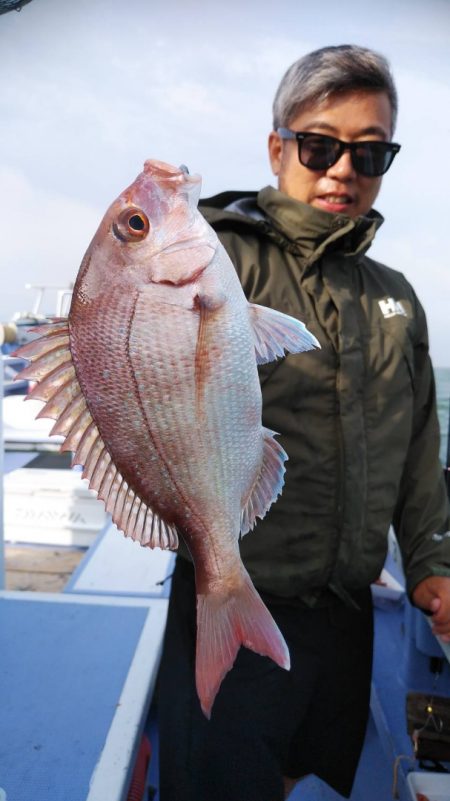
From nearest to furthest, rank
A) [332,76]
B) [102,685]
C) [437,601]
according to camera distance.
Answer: [332,76] < [437,601] < [102,685]

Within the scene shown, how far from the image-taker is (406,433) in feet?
5.47

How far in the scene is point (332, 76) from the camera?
1.46m

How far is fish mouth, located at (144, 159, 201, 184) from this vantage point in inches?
39.0

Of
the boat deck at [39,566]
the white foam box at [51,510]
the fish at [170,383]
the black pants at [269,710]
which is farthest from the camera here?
the white foam box at [51,510]

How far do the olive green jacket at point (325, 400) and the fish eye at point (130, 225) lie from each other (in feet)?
1.90

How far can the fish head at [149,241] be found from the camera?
0.96 metres

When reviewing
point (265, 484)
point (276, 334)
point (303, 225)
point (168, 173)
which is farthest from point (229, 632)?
point (303, 225)

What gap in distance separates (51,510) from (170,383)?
427 centimetres

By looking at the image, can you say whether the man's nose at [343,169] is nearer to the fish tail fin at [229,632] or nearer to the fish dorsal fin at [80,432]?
the fish dorsal fin at [80,432]

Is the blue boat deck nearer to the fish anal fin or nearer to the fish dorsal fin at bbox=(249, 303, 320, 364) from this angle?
the fish anal fin

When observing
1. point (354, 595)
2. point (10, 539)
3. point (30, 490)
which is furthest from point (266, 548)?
point (10, 539)

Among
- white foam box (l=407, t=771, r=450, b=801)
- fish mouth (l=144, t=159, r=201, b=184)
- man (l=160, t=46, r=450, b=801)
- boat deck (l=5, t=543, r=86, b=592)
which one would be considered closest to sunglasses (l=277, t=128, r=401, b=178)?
man (l=160, t=46, r=450, b=801)

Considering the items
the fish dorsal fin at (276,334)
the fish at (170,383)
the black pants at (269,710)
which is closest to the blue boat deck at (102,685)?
the black pants at (269,710)

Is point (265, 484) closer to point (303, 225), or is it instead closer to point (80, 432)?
point (80, 432)
